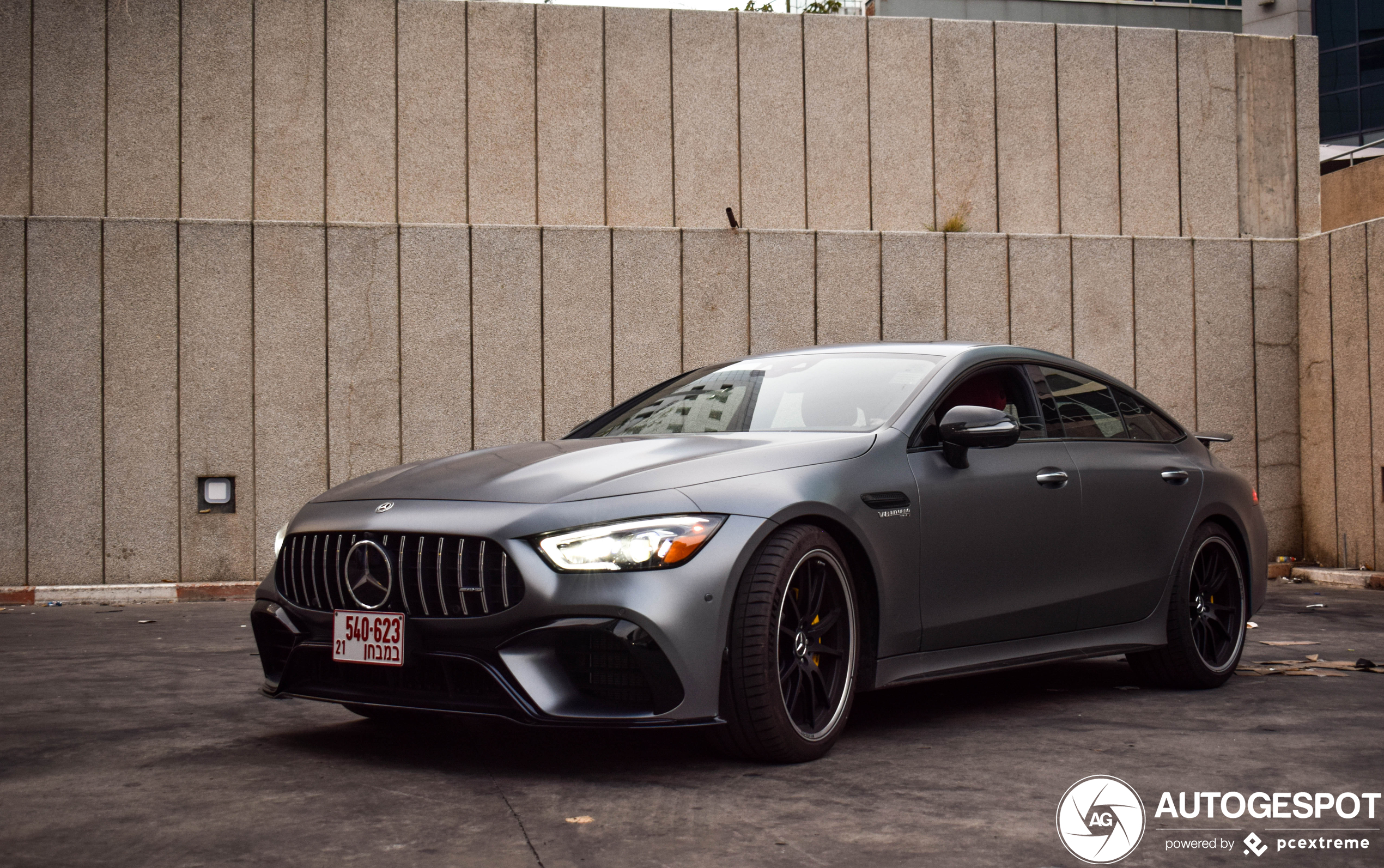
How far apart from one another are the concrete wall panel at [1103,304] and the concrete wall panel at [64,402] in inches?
327

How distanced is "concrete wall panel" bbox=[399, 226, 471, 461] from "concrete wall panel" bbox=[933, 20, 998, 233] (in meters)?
4.43

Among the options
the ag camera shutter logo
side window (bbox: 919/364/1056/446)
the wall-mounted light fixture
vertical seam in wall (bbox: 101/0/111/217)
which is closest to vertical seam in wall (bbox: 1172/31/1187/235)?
side window (bbox: 919/364/1056/446)

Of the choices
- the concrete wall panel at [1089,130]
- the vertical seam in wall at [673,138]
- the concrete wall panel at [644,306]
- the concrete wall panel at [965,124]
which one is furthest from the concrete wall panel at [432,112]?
the concrete wall panel at [1089,130]

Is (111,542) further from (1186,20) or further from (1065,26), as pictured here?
(1186,20)

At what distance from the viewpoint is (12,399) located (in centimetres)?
1077

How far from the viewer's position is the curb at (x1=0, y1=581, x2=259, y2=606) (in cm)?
1056

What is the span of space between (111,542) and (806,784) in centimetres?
834

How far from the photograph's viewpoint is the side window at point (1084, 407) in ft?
19.0

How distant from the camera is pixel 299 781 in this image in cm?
415

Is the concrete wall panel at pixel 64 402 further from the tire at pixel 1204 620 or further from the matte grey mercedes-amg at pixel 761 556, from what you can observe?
the tire at pixel 1204 620

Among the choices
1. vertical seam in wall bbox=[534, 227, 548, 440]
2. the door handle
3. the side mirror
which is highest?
vertical seam in wall bbox=[534, 227, 548, 440]

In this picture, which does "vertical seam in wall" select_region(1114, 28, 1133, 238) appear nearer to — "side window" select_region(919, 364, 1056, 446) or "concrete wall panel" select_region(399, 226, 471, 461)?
"concrete wall panel" select_region(399, 226, 471, 461)

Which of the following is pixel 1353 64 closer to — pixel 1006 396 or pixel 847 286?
pixel 847 286

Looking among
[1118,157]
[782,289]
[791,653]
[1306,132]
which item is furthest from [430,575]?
[1306,132]
